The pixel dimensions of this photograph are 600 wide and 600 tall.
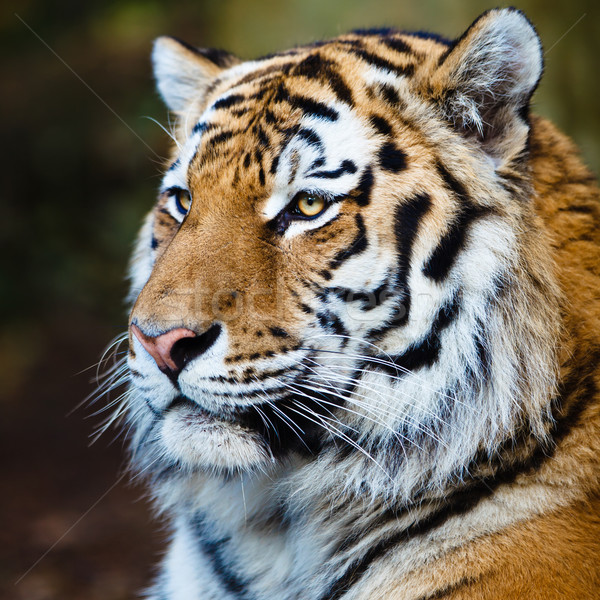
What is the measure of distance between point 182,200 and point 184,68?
0.59 metres

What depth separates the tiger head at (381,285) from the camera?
1630 millimetres

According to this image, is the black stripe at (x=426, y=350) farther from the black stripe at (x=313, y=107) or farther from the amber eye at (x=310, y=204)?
the black stripe at (x=313, y=107)

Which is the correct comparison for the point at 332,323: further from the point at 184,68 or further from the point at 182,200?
the point at 184,68

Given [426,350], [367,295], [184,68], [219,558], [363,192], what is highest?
[184,68]

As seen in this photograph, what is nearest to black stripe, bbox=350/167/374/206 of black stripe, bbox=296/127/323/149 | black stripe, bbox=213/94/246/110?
black stripe, bbox=296/127/323/149

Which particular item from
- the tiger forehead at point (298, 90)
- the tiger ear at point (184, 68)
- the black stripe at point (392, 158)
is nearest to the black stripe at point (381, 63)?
the tiger forehead at point (298, 90)

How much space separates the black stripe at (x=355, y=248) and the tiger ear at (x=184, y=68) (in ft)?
3.01

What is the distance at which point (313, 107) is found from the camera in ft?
5.85

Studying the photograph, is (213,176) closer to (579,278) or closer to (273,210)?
(273,210)

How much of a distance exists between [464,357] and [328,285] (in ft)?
1.16

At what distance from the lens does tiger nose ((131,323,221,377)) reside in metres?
1.52

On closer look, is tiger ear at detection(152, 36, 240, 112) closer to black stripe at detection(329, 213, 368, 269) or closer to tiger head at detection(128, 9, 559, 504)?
tiger head at detection(128, 9, 559, 504)

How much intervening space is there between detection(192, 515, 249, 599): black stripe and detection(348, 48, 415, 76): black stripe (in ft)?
4.24

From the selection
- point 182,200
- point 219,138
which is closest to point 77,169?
point 182,200
